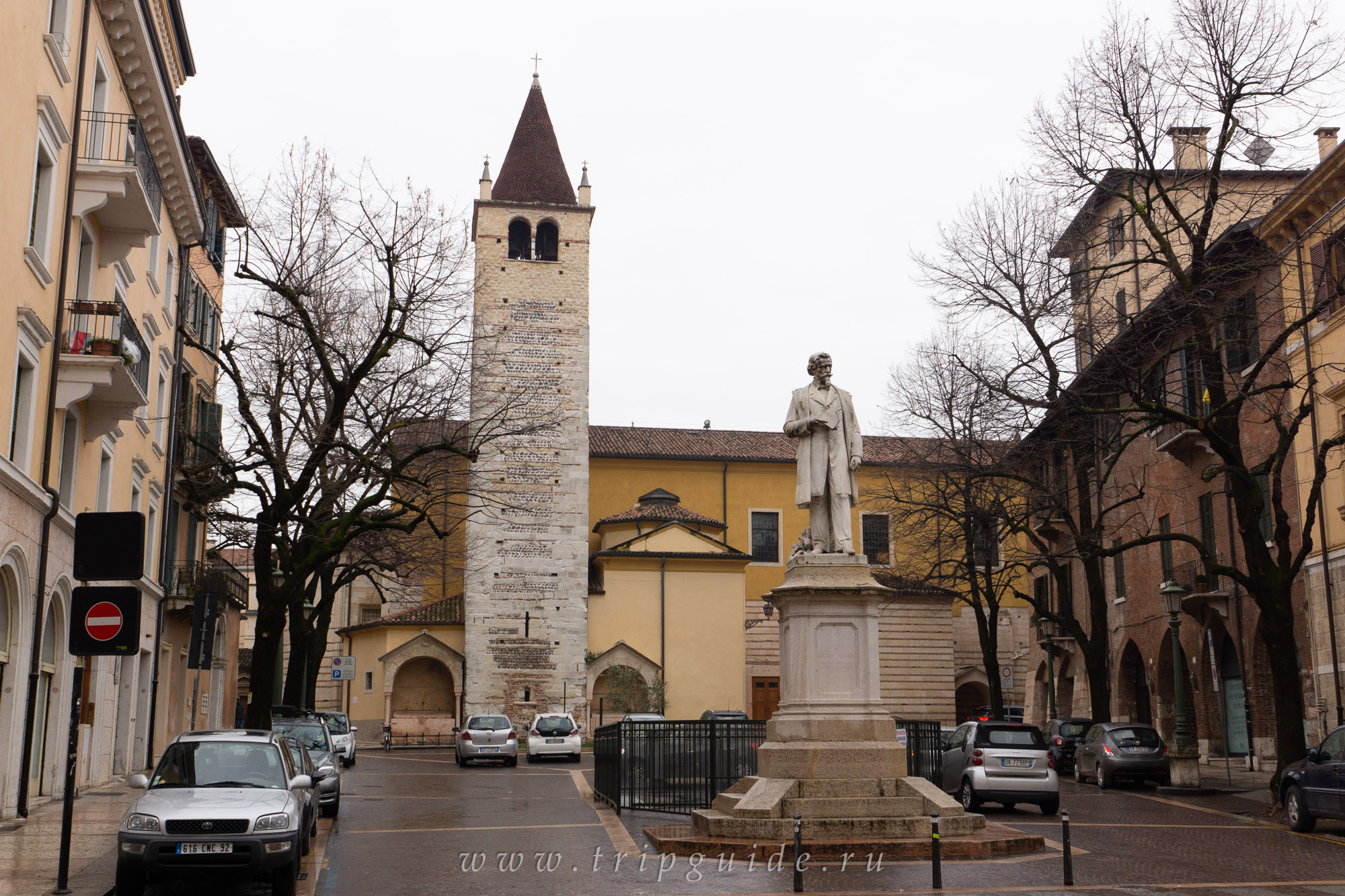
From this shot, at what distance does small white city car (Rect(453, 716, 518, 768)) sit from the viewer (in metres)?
33.6

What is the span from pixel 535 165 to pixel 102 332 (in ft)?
122

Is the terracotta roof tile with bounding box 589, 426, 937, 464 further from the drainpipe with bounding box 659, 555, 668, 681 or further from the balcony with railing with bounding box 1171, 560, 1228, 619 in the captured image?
the balcony with railing with bounding box 1171, 560, 1228, 619

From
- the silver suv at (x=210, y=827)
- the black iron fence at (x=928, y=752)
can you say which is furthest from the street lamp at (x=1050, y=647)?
the silver suv at (x=210, y=827)

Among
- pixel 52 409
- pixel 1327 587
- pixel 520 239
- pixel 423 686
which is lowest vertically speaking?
pixel 423 686

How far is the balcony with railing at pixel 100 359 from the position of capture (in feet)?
60.0

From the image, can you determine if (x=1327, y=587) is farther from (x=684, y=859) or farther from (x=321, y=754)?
(x=321, y=754)

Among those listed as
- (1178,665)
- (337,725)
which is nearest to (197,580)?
(337,725)

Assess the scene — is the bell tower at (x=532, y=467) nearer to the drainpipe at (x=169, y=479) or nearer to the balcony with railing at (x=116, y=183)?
the drainpipe at (x=169, y=479)

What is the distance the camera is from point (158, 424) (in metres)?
27.9

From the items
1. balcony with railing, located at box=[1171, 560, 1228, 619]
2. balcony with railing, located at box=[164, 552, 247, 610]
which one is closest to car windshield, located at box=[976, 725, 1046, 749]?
balcony with railing, located at box=[1171, 560, 1228, 619]

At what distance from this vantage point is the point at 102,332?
19516mm

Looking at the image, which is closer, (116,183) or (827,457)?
(827,457)

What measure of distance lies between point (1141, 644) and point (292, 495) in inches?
1037

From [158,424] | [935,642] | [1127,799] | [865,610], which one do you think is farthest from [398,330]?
[935,642]
